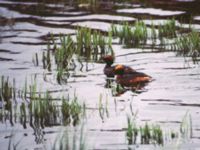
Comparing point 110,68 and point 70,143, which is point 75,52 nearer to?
point 110,68

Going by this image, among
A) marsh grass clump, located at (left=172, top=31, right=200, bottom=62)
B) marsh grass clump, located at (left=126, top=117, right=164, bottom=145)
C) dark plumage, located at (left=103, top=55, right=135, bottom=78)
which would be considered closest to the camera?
marsh grass clump, located at (left=126, top=117, right=164, bottom=145)

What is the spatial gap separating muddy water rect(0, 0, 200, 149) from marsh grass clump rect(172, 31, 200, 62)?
0.22m

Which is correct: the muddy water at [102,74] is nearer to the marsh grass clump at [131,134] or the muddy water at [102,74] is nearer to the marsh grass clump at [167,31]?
the marsh grass clump at [131,134]

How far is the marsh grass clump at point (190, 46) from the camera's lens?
1395 centimetres

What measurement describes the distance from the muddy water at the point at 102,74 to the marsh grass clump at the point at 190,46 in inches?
8.8

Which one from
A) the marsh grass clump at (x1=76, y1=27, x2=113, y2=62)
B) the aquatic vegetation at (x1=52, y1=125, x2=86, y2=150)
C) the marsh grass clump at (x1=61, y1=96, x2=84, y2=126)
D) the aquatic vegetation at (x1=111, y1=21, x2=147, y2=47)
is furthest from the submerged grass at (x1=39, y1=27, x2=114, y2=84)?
the aquatic vegetation at (x1=52, y1=125, x2=86, y2=150)

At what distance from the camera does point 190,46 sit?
14.4 m

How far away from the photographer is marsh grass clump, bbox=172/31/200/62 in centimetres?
1395

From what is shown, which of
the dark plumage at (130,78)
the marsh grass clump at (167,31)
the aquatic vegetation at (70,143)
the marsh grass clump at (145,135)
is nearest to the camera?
the aquatic vegetation at (70,143)

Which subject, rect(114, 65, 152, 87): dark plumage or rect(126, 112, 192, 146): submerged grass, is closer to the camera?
rect(126, 112, 192, 146): submerged grass

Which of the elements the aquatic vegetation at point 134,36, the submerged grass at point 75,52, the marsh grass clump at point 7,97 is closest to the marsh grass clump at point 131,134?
the marsh grass clump at point 7,97

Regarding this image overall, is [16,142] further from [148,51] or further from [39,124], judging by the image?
Answer: [148,51]

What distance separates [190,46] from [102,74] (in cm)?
243

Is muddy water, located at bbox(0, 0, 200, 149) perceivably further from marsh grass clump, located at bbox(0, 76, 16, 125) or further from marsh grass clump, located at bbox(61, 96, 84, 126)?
marsh grass clump, located at bbox(0, 76, 16, 125)
